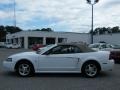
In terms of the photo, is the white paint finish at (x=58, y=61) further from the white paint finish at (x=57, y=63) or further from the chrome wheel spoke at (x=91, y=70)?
the chrome wheel spoke at (x=91, y=70)

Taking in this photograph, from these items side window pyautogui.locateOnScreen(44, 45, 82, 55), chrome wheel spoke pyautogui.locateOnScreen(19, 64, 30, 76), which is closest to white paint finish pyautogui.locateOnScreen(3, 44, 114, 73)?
side window pyautogui.locateOnScreen(44, 45, 82, 55)

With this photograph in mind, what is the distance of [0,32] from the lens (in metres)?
112

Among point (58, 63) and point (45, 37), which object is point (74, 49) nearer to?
point (58, 63)

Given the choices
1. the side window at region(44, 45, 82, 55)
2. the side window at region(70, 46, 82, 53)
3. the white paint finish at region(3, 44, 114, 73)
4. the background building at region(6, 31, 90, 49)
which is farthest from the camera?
the background building at region(6, 31, 90, 49)

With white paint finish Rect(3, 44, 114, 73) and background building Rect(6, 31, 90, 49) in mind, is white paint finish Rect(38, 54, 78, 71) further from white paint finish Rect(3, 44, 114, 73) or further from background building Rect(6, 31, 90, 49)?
background building Rect(6, 31, 90, 49)

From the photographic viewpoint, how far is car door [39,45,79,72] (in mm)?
11281

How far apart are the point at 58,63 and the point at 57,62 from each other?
0.20ft

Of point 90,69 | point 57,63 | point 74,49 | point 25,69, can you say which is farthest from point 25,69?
point 90,69

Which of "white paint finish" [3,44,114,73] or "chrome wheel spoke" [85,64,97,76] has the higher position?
"white paint finish" [3,44,114,73]

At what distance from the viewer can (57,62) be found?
11.3m

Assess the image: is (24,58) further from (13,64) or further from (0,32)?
(0,32)

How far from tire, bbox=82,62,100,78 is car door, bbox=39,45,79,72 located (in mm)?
387

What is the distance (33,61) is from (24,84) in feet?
6.35

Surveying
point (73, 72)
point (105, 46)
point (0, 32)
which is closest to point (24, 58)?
point (73, 72)
